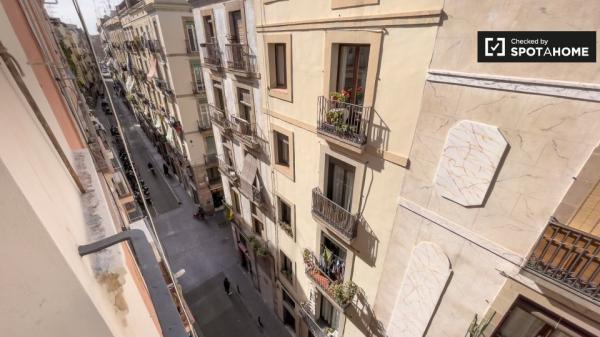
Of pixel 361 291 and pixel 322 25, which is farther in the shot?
pixel 361 291

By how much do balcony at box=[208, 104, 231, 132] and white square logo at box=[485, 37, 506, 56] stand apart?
34.7 ft

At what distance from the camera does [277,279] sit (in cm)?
1439

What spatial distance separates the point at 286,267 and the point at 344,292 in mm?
5396

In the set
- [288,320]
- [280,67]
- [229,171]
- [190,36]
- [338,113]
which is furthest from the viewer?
[190,36]

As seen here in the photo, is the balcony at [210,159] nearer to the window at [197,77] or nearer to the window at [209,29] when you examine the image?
the window at [197,77]

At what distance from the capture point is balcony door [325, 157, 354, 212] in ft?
25.8

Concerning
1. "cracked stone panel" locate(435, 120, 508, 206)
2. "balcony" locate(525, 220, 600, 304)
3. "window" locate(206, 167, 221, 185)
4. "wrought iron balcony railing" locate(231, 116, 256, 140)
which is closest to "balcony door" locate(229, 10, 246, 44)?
"wrought iron balcony railing" locate(231, 116, 256, 140)

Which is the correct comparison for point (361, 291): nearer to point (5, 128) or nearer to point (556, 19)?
point (556, 19)

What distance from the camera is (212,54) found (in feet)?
40.6

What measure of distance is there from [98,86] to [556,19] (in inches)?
2983

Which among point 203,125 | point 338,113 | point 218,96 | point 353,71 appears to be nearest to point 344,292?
point 338,113

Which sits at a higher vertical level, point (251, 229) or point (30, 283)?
point (30, 283)

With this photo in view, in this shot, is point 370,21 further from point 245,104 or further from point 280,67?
point 245,104

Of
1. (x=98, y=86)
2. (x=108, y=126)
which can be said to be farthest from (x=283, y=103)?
(x=98, y=86)
